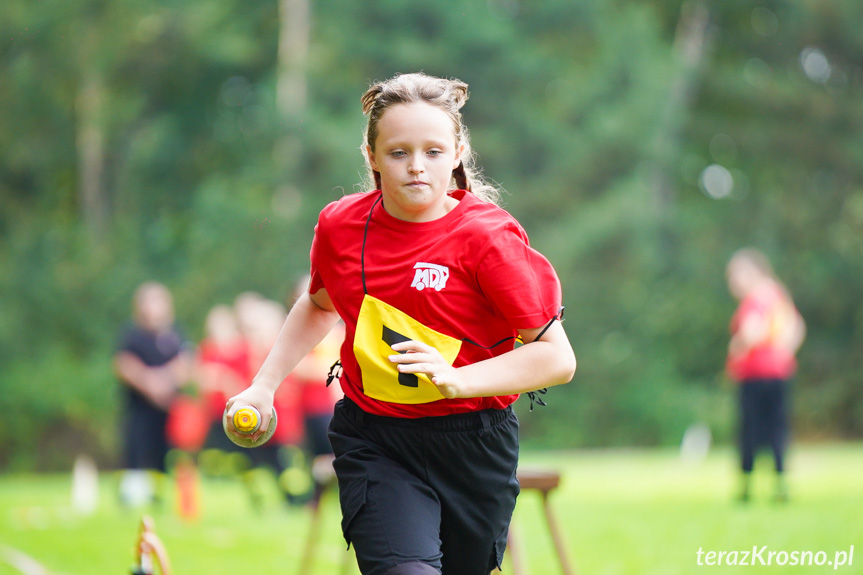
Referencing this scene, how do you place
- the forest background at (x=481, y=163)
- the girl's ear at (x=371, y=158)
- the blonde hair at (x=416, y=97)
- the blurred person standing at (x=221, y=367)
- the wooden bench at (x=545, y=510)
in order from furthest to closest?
1. the forest background at (x=481, y=163)
2. the blurred person standing at (x=221, y=367)
3. the wooden bench at (x=545, y=510)
4. the girl's ear at (x=371, y=158)
5. the blonde hair at (x=416, y=97)

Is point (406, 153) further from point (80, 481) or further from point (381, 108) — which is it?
point (80, 481)

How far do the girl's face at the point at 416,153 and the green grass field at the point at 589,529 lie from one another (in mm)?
2088

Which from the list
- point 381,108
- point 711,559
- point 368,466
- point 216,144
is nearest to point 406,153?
point 381,108

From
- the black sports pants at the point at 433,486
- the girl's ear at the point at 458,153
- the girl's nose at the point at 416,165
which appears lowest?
the black sports pants at the point at 433,486

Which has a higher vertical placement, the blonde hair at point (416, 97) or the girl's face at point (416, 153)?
the blonde hair at point (416, 97)

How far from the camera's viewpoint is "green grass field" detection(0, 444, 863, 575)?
22.1 feet

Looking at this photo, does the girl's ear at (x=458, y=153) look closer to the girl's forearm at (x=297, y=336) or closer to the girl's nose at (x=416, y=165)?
the girl's nose at (x=416, y=165)

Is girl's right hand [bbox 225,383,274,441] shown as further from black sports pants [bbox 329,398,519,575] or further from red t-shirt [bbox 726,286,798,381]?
red t-shirt [bbox 726,286,798,381]

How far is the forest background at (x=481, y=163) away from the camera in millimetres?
21734

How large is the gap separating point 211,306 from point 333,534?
14.3m

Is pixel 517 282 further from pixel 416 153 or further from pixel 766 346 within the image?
pixel 766 346

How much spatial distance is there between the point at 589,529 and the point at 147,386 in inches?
201

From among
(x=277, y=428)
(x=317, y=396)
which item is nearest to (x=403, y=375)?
(x=317, y=396)

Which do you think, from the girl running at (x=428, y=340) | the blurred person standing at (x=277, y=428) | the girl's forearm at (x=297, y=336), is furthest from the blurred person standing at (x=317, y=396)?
the girl running at (x=428, y=340)
